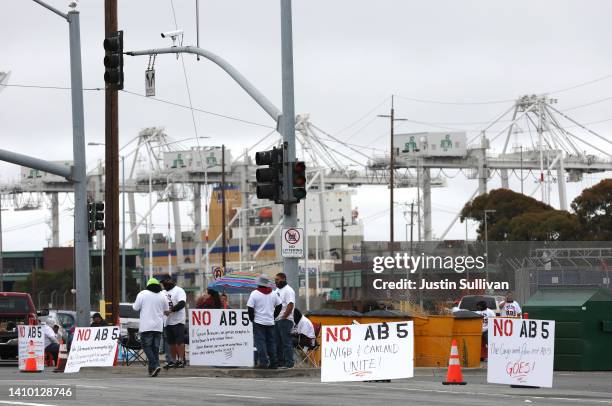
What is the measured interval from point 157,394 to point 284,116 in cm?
872

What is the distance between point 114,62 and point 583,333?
10.8 meters

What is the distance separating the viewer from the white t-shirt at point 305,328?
24.0 m

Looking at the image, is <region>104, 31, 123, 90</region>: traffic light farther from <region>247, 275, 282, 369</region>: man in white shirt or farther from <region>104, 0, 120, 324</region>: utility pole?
<region>247, 275, 282, 369</region>: man in white shirt

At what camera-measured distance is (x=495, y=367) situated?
19859mm

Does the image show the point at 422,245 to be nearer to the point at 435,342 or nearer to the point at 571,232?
the point at 435,342

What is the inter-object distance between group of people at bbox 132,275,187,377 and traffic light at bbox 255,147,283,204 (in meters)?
2.34

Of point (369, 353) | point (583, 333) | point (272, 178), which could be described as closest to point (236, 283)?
point (583, 333)

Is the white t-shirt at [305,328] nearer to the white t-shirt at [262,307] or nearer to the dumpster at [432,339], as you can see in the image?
the white t-shirt at [262,307]

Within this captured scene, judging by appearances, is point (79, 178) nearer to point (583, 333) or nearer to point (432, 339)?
point (432, 339)

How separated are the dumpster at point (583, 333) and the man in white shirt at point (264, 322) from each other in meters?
6.45

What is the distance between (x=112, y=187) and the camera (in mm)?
29875

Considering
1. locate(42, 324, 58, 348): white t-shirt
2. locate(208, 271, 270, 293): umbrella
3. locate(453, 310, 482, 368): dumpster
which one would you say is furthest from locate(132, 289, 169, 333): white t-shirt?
locate(208, 271, 270, 293): umbrella

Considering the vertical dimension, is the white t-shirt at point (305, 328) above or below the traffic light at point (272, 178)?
below

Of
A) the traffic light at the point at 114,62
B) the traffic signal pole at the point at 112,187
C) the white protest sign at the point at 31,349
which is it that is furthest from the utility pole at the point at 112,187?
the traffic light at the point at 114,62
